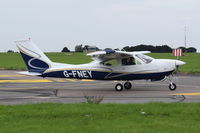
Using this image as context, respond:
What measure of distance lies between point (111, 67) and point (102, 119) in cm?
991

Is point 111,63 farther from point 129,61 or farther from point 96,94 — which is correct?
point 96,94

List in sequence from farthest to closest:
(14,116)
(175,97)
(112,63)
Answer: (112,63), (175,97), (14,116)

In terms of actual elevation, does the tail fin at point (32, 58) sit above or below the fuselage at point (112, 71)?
above

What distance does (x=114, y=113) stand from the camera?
29.9 ft

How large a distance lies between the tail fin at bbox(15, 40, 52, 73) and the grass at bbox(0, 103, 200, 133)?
8439 mm

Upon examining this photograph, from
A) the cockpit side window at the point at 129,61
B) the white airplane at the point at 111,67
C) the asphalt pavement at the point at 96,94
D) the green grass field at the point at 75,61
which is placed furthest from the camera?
the green grass field at the point at 75,61

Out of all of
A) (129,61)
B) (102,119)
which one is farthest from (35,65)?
(102,119)

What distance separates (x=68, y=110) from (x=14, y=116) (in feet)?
4.86

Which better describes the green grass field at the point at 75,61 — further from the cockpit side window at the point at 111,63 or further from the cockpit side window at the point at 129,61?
the cockpit side window at the point at 111,63

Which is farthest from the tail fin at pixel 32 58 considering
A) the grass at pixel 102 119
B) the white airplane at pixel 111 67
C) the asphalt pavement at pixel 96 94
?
the grass at pixel 102 119

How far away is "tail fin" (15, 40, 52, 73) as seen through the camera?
1861cm

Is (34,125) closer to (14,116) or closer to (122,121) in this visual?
(14,116)

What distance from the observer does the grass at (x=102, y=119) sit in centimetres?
725

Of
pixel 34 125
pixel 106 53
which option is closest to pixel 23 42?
pixel 106 53
